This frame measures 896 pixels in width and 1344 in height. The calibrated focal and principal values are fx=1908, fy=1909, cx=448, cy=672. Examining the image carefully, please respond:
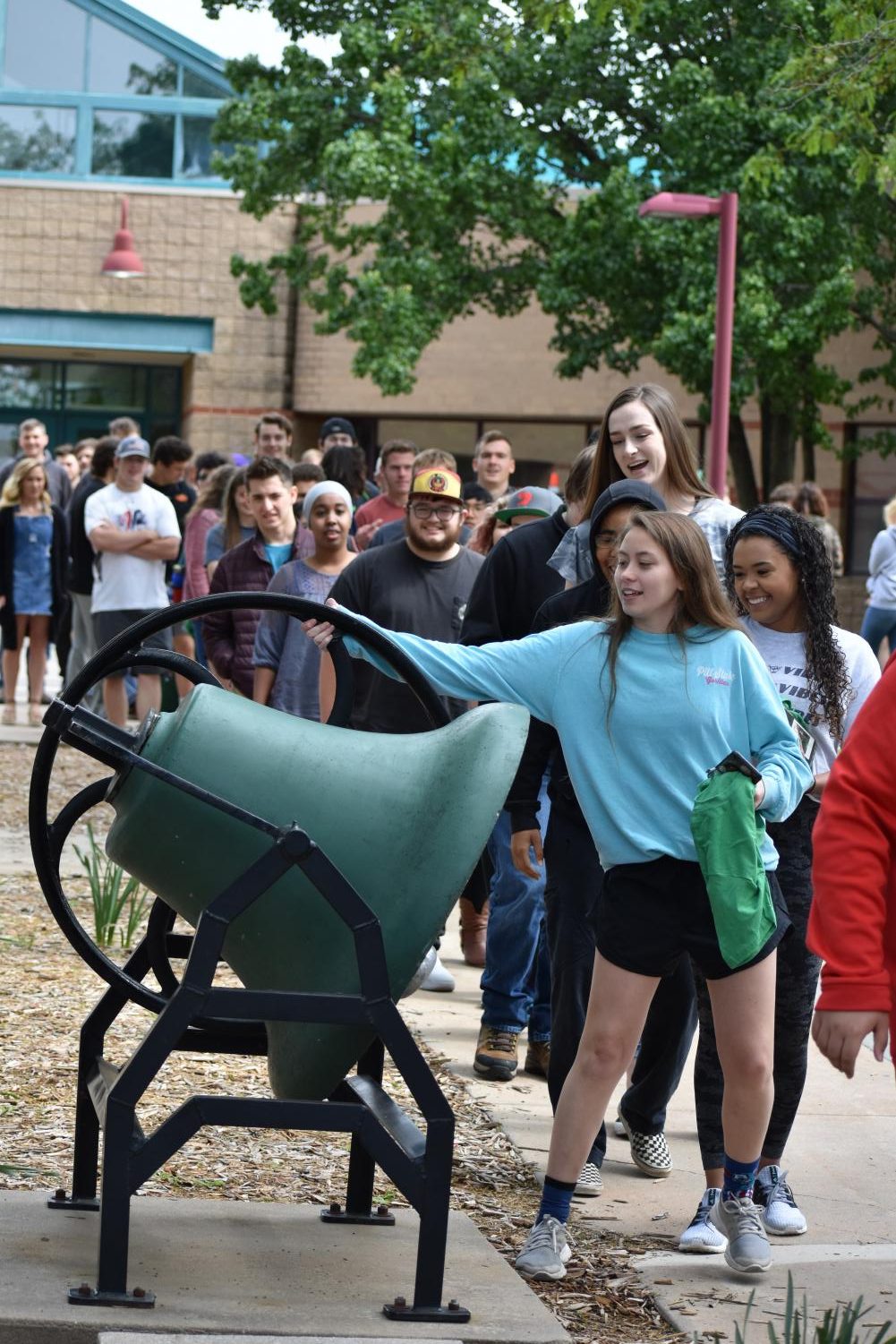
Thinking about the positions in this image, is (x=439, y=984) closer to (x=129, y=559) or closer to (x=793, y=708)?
(x=793, y=708)

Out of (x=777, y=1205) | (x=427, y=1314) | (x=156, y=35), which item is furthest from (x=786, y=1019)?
(x=156, y=35)

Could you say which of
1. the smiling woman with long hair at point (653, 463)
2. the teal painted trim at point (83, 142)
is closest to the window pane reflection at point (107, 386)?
the teal painted trim at point (83, 142)

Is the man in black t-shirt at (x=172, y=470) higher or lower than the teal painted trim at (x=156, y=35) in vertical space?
lower

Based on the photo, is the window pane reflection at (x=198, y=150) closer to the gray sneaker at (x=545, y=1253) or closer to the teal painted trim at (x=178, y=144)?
the teal painted trim at (x=178, y=144)

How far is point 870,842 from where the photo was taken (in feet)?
9.29

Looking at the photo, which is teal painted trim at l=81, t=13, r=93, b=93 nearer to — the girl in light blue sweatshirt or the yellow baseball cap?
the yellow baseball cap

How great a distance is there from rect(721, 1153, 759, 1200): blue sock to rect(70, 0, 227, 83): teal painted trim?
24.7 m

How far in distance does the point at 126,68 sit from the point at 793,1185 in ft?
82.4

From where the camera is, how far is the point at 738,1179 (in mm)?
4203

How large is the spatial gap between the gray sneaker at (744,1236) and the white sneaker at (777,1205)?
0.28m

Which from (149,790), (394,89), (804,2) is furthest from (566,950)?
(394,89)

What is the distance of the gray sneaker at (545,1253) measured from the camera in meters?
4.09

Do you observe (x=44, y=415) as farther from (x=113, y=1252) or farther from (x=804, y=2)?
(x=113, y=1252)

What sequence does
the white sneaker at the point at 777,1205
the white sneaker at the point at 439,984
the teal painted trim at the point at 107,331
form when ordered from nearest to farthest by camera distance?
the white sneaker at the point at 777,1205, the white sneaker at the point at 439,984, the teal painted trim at the point at 107,331
